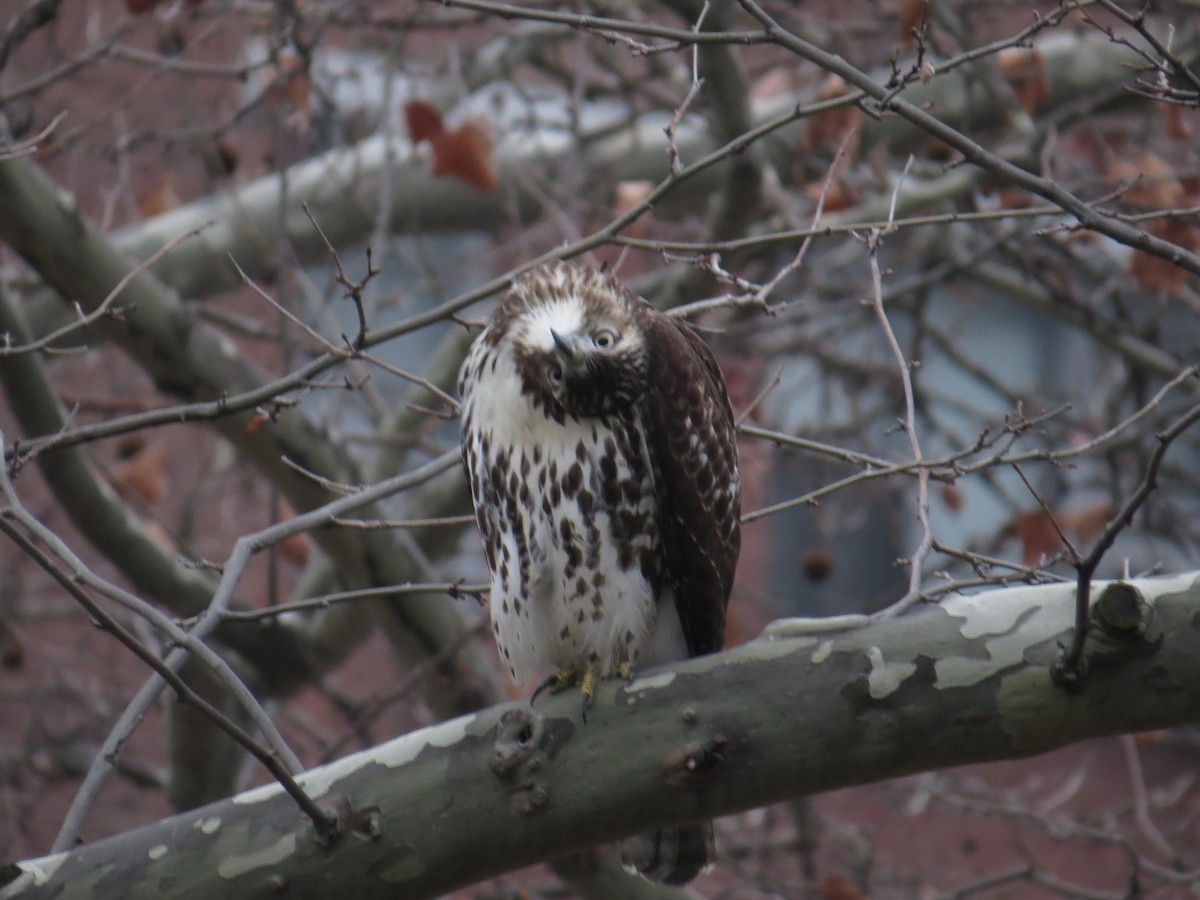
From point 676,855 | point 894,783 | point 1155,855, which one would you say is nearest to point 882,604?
point 894,783

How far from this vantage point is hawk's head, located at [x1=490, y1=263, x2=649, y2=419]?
2.58 meters

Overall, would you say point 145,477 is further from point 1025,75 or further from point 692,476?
point 1025,75

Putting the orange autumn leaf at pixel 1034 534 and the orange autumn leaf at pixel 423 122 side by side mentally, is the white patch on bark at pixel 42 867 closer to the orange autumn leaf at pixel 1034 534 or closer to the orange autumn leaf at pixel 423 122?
the orange autumn leaf at pixel 423 122

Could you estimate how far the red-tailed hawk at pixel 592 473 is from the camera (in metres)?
2.65

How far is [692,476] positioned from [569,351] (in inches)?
13.9

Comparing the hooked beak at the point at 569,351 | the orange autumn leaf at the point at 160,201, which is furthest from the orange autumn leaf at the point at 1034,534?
the orange autumn leaf at the point at 160,201

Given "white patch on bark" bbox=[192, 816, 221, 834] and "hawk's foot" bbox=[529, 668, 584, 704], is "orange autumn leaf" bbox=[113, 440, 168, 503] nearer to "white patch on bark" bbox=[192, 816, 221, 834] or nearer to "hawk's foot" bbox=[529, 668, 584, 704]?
"hawk's foot" bbox=[529, 668, 584, 704]

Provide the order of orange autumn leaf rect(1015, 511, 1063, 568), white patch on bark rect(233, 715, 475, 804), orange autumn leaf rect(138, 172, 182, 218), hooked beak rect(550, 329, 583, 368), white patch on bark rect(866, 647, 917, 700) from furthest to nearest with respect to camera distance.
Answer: orange autumn leaf rect(138, 172, 182, 218), orange autumn leaf rect(1015, 511, 1063, 568), hooked beak rect(550, 329, 583, 368), white patch on bark rect(233, 715, 475, 804), white patch on bark rect(866, 647, 917, 700)

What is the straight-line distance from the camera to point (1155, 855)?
7676 millimetres

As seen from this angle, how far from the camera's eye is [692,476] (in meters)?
2.70

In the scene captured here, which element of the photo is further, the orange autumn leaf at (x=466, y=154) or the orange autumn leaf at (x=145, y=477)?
the orange autumn leaf at (x=145, y=477)

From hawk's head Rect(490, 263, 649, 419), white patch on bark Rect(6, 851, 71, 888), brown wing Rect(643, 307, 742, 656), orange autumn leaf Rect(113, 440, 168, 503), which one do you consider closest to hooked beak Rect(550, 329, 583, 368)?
hawk's head Rect(490, 263, 649, 419)

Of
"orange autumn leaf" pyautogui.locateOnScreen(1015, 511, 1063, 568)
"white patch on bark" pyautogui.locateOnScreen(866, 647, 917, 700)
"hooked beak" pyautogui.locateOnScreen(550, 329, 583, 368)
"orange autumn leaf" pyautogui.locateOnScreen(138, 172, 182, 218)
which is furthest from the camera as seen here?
"orange autumn leaf" pyautogui.locateOnScreen(138, 172, 182, 218)

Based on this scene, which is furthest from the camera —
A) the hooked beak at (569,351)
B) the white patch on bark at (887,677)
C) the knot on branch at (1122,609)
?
the hooked beak at (569,351)
